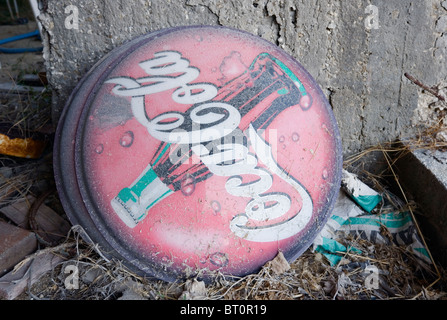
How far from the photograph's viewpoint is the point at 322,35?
1709mm

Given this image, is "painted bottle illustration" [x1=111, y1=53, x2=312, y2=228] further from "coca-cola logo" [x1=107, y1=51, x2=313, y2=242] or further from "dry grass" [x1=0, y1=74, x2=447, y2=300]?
"dry grass" [x1=0, y1=74, x2=447, y2=300]

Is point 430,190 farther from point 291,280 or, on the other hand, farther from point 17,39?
point 17,39

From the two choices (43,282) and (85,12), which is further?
(85,12)

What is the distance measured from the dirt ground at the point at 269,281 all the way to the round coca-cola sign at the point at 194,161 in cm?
6

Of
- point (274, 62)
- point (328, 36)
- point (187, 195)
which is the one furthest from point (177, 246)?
point (328, 36)

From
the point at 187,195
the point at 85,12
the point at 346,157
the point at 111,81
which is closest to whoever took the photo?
the point at 187,195

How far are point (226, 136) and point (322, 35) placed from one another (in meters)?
0.79

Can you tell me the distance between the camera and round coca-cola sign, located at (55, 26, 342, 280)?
1.26 meters

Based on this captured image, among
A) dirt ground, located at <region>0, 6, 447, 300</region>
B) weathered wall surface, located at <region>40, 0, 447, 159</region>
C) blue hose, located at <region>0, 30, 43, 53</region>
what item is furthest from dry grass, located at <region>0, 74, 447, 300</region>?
blue hose, located at <region>0, 30, 43, 53</region>

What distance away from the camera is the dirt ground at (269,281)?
1295mm

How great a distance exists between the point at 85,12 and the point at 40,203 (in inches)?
34.3

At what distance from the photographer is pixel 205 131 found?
4.17 feet

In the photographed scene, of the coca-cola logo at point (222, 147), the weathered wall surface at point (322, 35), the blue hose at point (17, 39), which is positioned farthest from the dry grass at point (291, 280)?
the blue hose at point (17, 39)

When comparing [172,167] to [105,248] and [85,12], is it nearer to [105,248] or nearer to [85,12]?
[105,248]
